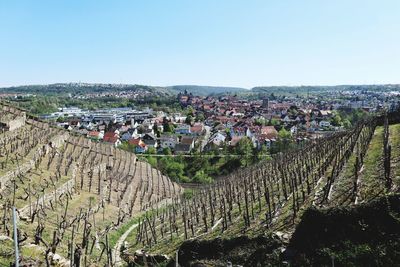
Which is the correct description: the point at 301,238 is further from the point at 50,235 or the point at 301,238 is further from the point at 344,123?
the point at 344,123

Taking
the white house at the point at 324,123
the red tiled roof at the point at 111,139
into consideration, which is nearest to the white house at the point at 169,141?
the red tiled roof at the point at 111,139

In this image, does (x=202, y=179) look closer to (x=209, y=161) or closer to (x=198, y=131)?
(x=209, y=161)

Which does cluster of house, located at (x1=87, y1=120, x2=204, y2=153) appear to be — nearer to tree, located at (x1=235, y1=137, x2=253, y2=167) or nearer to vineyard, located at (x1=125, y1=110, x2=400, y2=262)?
tree, located at (x1=235, y1=137, x2=253, y2=167)

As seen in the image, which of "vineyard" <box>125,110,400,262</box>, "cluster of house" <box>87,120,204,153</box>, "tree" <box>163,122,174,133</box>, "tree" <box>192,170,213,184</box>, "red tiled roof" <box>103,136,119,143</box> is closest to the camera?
"vineyard" <box>125,110,400,262</box>

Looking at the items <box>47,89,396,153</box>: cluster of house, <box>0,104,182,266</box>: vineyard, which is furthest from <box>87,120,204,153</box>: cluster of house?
<box>0,104,182,266</box>: vineyard

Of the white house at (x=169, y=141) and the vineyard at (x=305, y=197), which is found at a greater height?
the vineyard at (x=305, y=197)

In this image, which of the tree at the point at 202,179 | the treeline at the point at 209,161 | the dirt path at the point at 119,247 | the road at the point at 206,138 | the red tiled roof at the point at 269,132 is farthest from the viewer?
the red tiled roof at the point at 269,132

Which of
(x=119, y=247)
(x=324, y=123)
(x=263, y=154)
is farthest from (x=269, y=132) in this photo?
(x=119, y=247)

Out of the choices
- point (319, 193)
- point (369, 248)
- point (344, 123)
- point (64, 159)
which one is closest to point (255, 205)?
point (319, 193)

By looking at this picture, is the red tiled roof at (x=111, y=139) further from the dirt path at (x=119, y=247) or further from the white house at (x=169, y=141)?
the dirt path at (x=119, y=247)
